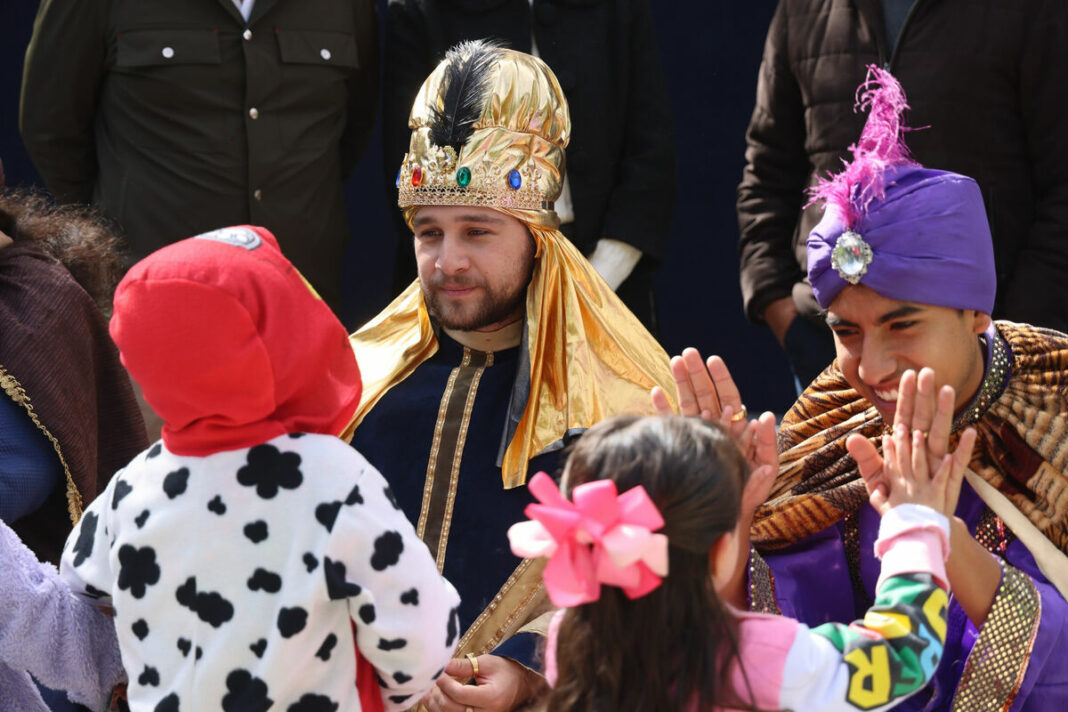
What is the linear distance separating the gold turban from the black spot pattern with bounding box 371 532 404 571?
0.91 metres

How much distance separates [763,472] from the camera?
2.64 m

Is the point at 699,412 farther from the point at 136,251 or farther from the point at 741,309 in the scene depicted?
the point at 741,309

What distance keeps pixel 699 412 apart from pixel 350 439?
992mm

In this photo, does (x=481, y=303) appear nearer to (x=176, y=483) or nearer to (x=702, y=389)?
(x=702, y=389)

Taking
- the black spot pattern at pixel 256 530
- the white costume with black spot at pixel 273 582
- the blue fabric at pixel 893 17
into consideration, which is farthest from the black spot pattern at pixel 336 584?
the blue fabric at pixel 893 17

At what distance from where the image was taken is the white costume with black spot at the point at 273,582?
2.19 metres

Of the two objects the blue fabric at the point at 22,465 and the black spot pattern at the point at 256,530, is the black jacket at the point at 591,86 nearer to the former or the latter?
the blue fabric at the point at 22,465

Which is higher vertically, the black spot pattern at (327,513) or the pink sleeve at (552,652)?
the black spot pattern at (327,513)

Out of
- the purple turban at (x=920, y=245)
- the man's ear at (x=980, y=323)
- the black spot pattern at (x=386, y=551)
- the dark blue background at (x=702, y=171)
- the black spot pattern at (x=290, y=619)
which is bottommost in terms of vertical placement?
the dark blue background at (x=702, y=171)

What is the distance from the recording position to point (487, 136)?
3.31 meters

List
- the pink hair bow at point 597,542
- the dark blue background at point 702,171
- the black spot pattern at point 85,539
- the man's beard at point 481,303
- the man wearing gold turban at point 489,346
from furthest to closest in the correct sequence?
the dark blue background at point 702,171 → the man's beard at point 481,303 → the man wearing gold turban at point 489,346 → the black spot pattern at point 85,539 → the pink hair bow at point 597,542

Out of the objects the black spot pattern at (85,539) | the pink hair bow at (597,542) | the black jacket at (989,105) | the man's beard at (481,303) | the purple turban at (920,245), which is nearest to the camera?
the pink hair bow at (597,542)

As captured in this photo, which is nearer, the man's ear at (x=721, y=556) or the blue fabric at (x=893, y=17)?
the man's ear at (x=721, y=556)

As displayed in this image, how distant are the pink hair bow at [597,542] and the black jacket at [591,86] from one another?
2.42m
